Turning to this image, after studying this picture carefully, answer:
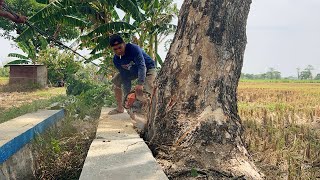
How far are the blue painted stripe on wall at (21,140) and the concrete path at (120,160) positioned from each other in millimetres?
720

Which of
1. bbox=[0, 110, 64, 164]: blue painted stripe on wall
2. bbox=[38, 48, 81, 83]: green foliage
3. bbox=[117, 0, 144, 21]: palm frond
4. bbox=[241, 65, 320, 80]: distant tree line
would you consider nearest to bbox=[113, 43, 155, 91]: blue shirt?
bbox=[0, 110, 64, 164]: blue painted stripe on wall

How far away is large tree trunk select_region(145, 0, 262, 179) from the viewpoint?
2.59m

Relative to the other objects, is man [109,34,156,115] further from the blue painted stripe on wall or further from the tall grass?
the tall grass

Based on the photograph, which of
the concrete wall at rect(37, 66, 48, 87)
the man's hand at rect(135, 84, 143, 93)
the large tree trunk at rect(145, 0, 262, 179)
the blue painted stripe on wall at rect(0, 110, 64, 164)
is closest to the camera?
the large tree trunk at rect(145, 0, 262, 179)

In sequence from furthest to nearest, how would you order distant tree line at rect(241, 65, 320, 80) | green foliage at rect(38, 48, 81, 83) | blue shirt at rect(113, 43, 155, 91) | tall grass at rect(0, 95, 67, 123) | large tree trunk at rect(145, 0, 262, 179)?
distant tree line at rect(241, 65, 320, 80), green foliage at rect(38, 48, 81, 83), tall grass at rect(0, 95, 67, 123), blue shirt at rect(113, 43, 155, 91), large tree trunk at rect(145, 0, 262, 179)

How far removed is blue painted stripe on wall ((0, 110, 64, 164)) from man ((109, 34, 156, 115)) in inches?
47.7

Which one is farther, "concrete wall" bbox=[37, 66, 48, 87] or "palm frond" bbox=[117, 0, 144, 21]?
"concrete wall" bbox=[37, 66, 48, 87]

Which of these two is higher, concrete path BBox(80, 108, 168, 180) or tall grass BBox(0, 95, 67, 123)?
concrete path BBox(80, 108, 168, 180)

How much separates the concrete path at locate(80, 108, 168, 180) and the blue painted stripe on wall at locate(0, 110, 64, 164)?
720 mm

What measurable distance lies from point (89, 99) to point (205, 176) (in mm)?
5727

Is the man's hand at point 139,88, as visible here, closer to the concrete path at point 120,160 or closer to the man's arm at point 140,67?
the man's arm at point 140,67

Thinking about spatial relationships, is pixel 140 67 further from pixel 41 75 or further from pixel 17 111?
pixel 41 75

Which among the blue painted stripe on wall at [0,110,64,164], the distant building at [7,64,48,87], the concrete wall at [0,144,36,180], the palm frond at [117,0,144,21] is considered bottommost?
the concrete wall at [0,144,36,180]

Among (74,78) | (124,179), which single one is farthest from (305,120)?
(74,78)
